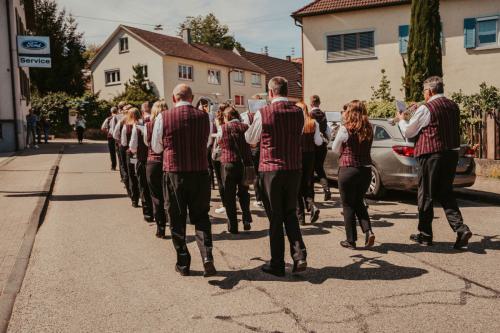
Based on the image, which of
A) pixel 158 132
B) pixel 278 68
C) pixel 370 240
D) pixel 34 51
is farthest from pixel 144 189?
pixel 278 68

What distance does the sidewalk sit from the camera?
6.17 metres

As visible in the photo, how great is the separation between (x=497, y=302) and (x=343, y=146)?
262cm

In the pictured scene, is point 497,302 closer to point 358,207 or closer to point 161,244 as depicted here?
point 358,207

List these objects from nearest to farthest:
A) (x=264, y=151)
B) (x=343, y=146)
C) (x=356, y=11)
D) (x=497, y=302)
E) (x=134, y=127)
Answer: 1. (x=497, y=302)
2. (x=264, y=151)
3. (x=343, y=146)
4. (x=134, y=127)
5. (x=356, y=11)

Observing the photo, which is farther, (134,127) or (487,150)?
(487,150)

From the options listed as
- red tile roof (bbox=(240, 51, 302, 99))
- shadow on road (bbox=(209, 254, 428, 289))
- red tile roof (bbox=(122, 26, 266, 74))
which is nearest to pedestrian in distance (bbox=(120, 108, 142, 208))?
shadow on road (bbox=(209, 254, 428, 289))

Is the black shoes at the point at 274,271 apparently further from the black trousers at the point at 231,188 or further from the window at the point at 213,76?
the window at the point at 213,76

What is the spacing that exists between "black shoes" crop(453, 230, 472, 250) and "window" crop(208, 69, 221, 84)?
42.8 metres

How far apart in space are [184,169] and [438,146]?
125 inches

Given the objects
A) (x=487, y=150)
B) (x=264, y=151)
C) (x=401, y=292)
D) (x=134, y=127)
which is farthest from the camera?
(x=487, y=150)

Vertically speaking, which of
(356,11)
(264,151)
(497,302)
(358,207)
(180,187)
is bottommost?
(497,302)

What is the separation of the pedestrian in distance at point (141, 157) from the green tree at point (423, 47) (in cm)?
1220

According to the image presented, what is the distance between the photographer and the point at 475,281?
495cm

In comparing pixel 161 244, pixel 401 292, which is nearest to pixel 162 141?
pixel 161 244
